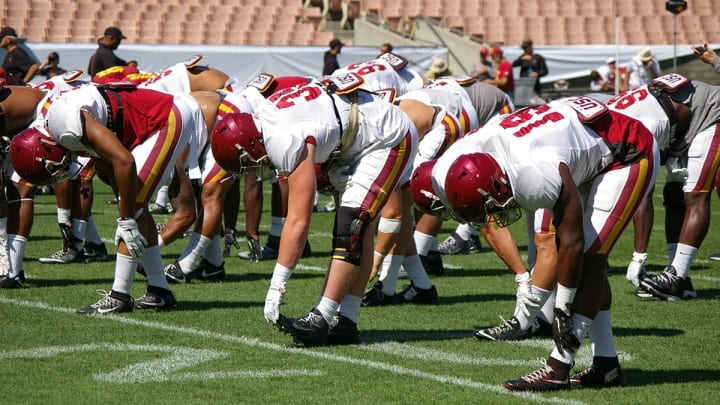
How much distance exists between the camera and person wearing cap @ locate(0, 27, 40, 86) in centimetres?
1533

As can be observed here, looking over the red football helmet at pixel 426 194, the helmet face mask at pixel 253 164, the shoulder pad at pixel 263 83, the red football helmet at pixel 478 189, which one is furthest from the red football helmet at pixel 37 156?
the shoulder pad at pixel 263 83

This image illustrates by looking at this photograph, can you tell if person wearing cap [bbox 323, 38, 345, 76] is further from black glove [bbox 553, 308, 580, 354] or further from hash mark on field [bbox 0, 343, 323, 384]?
black glove [bbox 553, 308, 580, 354]

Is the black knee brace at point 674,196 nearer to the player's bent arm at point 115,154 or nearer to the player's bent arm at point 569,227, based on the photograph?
the player's bent arm at point 569,227

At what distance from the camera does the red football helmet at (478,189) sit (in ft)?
16.0

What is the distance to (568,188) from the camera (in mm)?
4816

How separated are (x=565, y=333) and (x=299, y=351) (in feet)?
4.94

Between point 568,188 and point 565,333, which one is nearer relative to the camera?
point 568,188

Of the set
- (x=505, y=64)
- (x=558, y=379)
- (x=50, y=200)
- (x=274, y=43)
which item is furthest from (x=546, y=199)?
(x=274, y=43)

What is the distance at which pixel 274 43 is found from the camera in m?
24.3

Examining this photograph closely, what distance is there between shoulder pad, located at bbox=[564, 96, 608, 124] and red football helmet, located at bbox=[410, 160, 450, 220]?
728 millimetres

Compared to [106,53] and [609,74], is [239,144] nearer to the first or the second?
[106,53]

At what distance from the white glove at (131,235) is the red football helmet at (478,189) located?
7.17 feet

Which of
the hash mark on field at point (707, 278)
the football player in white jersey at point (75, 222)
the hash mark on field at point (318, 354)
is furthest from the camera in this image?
the football player in white jersey at point (75, 222)

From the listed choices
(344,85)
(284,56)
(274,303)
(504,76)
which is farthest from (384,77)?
(284,56)
